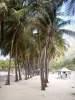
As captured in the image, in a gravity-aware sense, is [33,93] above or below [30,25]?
below

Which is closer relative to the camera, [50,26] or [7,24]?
[50,26]

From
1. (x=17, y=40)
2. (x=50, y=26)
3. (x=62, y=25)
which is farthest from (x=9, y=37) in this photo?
(x=50, y=26)

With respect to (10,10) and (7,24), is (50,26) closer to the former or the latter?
(10,10)

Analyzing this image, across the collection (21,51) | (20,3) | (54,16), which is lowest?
(21,51)

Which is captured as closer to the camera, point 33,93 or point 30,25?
point 33,93

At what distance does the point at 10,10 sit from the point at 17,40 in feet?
17.0

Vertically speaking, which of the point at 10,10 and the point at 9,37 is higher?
the point at 10,10

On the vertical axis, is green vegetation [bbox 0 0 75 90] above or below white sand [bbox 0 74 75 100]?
above

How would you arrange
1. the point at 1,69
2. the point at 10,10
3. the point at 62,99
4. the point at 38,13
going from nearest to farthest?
the point at 62,99 → the point at 38,13 → the point at 10,10 → the point at 1,69

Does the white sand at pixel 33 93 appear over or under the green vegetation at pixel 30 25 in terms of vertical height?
under

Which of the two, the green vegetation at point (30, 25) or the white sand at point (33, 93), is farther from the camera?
the green vegetation at point (30, 25)

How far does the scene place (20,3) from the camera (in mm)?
21281

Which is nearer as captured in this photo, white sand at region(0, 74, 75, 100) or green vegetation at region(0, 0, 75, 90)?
white sand at region(0, 74, 75, 100)

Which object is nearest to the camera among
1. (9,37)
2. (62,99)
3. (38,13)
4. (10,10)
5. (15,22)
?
(62,99)
